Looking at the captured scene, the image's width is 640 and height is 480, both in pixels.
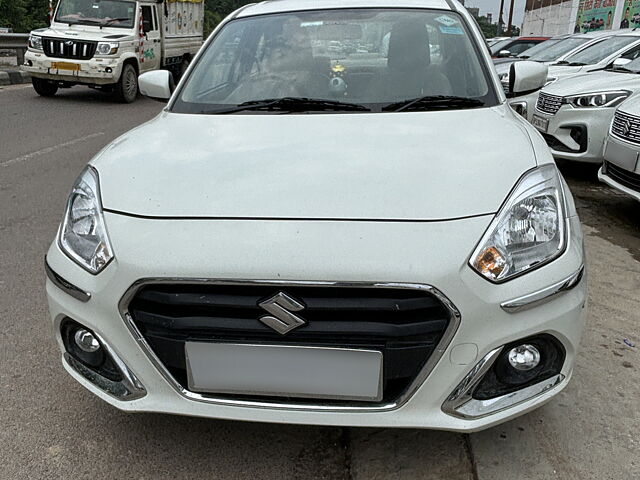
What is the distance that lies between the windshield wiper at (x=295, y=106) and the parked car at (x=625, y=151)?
8.76ft

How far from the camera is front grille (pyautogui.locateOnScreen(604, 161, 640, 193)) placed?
14.4ft

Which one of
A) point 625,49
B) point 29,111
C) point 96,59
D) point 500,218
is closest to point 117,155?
point 500,218

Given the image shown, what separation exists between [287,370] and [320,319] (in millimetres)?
176

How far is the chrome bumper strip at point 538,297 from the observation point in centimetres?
167

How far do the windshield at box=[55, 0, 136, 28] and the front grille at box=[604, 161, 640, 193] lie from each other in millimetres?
9632

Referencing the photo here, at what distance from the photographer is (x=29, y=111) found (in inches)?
380

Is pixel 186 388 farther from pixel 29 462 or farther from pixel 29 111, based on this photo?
pixel 29 111

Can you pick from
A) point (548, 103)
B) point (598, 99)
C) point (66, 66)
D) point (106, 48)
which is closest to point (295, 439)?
point (598, 99)

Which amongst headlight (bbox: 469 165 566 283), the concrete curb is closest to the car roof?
headlight (bbox: 469 165 566 283)

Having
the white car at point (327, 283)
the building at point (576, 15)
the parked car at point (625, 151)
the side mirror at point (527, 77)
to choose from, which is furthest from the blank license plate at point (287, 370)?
the building at point (576, 15)

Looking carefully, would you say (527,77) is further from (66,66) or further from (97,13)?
(97,13)

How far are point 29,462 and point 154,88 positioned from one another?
78.1 inches

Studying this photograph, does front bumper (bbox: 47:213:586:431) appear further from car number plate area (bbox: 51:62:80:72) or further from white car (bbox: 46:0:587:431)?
car number plate area (bbox: 51:62:80:72)

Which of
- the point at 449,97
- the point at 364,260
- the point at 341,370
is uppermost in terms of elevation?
the point at 449,97
